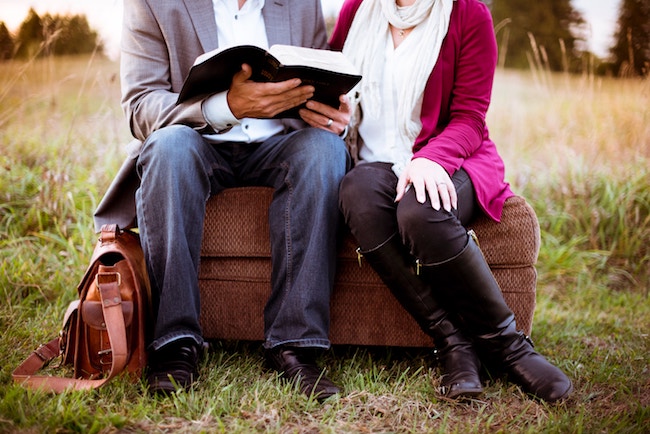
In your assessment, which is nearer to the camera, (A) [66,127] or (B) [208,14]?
(B) [208,14]

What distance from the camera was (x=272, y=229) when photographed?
183 cm

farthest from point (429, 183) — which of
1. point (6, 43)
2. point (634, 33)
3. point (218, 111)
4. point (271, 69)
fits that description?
point (634, 33)

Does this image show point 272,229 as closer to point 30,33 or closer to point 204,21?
point 204,21

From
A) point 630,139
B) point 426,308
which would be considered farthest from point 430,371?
point 630,139

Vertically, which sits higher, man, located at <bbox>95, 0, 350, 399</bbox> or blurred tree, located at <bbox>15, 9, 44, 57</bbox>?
blurred tree, located at <bbox>15, 9, 44, 57</bbox>

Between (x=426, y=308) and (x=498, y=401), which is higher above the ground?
(x=426, y=308)

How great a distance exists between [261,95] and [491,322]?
3.15ft

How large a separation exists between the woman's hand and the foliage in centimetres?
185

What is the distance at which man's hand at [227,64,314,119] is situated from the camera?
1.72 m

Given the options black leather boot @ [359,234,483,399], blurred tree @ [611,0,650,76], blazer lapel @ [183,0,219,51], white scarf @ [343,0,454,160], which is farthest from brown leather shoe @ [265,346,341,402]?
blurred tree @ [611,0,650,76]

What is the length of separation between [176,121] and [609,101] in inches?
122

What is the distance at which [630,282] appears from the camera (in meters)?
3.03

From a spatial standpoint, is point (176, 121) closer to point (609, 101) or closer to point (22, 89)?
point (22, 89)

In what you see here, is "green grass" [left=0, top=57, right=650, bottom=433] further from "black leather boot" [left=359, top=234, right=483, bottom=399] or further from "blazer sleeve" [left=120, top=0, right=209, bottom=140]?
"blazer sleeve" [left=120, top=0, right=209, bottom=140]
